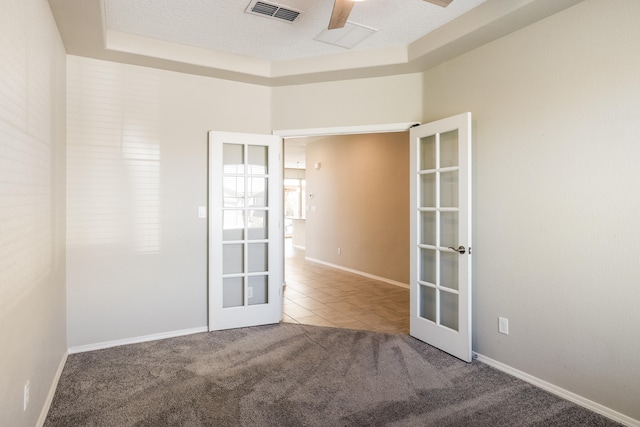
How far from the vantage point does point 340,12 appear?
7.82ft

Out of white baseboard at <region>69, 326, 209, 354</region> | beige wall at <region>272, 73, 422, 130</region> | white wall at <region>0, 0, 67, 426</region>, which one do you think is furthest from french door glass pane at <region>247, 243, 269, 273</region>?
white wall at <region>0, 0, 67, 426</region>

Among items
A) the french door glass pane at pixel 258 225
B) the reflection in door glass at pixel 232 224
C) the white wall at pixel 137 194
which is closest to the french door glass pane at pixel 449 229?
the french door glass pane at pixel 258 225

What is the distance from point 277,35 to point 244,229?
188 centimetres

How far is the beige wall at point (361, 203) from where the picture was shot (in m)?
5.95

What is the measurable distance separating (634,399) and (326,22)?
324 centimetres

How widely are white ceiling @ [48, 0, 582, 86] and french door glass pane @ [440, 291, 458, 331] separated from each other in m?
2.08

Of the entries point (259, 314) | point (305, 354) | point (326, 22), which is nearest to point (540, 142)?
point (326, 22)

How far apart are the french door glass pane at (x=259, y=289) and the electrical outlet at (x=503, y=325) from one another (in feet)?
7.38

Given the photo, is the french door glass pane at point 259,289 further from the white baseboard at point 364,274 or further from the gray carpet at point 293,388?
the white baseboard at point 364,274

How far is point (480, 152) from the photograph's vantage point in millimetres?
3068

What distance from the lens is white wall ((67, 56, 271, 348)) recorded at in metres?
3.23

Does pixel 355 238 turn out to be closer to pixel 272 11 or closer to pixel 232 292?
pixel 232 292

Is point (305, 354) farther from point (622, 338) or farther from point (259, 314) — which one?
point (622, 338)

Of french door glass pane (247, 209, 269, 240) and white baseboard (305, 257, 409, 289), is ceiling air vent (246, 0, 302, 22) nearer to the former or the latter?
french door glass pane (247, 209, 269, 240)
